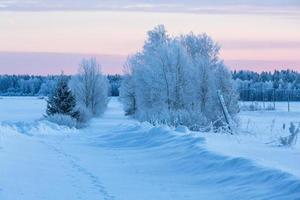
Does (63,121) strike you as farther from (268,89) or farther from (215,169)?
(268,89)

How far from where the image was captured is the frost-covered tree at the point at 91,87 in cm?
7525

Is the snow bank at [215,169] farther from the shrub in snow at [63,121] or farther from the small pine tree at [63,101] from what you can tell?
the small pine tree at [63,101]

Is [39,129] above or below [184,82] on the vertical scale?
below

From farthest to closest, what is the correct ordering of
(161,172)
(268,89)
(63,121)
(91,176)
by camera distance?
1. (268,89)
2. (63,121)
3. (161,172)
4. (91,176)

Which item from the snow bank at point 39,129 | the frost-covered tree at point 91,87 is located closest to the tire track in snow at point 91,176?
the snow bank at point 39,129

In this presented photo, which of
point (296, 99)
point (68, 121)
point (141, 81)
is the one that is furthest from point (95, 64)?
point (296, 99)

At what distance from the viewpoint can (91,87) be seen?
7556 cm

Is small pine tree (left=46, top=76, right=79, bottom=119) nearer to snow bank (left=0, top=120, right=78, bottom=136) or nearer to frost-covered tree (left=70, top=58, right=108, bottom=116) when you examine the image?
snow bank (left=0, top=120, right=78, bottom=136)

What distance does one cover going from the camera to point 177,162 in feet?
52.7

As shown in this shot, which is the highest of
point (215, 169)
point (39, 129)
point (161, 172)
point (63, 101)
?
point (63, 101)

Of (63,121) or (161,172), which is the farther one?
(63,121)

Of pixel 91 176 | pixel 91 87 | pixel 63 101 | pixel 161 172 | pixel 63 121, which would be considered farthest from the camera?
pixel 91 87

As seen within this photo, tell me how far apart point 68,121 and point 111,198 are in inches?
1325

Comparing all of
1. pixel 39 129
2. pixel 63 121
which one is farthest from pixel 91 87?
pixel 39 129
